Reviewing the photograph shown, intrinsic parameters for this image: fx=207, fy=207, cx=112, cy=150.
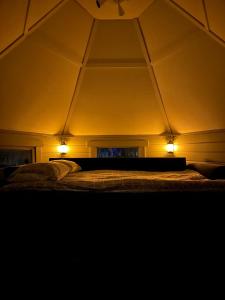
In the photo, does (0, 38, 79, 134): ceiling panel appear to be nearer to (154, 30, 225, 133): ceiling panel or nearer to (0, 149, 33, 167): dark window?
(0, 149, 33, 167): dark window

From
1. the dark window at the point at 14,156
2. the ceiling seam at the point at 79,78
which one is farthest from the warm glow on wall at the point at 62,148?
the dark window at the point at 14,156

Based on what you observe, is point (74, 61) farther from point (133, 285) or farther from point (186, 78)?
point (133, 285)

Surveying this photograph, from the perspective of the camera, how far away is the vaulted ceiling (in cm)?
310

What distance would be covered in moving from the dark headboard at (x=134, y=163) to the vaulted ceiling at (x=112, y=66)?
102 centimetres

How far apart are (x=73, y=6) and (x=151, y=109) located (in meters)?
2.69

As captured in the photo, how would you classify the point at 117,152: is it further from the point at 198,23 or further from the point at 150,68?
the point at 198,23

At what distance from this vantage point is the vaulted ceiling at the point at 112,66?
3.10 m

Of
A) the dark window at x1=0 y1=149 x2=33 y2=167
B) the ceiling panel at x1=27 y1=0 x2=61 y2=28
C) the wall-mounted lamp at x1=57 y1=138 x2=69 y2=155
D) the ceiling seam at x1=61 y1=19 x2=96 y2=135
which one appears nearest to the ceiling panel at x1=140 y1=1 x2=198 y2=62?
the ceiling seam at x1=61 y1=19 x2=96 y2=135

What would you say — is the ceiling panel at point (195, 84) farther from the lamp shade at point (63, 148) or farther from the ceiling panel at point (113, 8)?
the lamp shade at point (63, 148)

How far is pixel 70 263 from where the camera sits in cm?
178

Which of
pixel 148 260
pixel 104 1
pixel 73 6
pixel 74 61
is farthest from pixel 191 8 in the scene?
pixel 148 260

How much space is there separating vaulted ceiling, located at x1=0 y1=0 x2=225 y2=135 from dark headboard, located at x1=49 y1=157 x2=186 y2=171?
40.3 inches

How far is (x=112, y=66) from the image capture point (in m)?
4.41

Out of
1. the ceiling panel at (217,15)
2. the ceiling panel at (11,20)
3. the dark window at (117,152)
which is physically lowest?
the dark window at (117,152)
